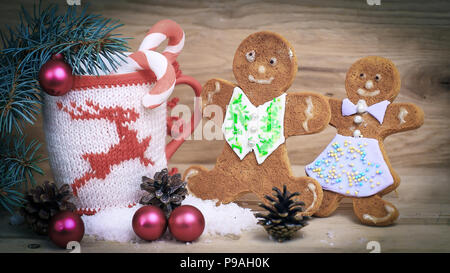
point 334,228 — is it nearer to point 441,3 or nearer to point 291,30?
point 291,30

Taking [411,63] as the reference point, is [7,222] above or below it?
below

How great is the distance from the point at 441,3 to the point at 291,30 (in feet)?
1.19

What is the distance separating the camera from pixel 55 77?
0.74 metres

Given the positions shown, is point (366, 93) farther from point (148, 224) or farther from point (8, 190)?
point (8, 190)

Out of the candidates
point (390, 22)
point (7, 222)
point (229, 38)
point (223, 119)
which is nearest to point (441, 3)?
point (390, 22)

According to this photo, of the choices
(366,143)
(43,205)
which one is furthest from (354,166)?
(43,205)

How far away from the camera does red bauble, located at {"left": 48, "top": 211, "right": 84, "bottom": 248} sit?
2.29ft

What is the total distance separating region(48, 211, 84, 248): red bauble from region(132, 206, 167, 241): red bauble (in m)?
0.09

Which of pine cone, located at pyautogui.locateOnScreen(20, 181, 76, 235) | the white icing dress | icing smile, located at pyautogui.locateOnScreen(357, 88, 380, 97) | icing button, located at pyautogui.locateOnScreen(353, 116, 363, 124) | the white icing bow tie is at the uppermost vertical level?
icing smile, located at pyautogui.locateOnScreen(357, 88, 380, 97)

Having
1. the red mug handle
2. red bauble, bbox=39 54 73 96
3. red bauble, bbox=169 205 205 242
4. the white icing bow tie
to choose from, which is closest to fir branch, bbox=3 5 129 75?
red bauble, bbox=39 54 73 96

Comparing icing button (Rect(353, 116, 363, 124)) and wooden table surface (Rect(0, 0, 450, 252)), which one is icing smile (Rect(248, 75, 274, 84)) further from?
wooden table surface (Rect(0, 0, 450, 252))

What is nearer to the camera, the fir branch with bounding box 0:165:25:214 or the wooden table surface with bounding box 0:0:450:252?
the fir branch with bounding box 0:165:25:214

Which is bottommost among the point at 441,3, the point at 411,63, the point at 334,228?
the point at 334,228

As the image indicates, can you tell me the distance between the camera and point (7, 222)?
838 mm
